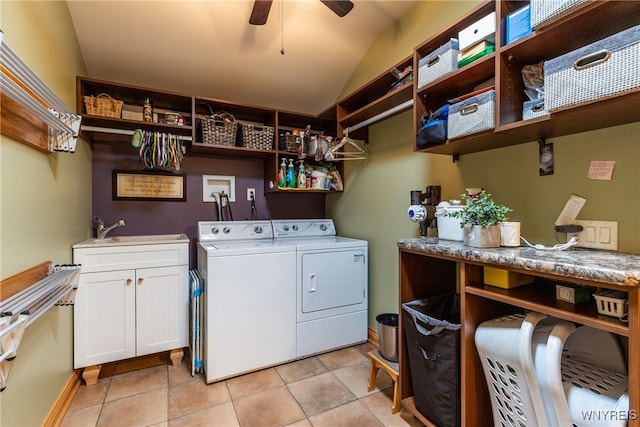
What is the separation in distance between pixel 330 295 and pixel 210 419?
1140mm

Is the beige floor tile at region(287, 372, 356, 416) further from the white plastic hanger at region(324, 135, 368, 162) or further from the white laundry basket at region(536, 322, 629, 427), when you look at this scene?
the white plastic hanger at region(324, 135, 368, 162)

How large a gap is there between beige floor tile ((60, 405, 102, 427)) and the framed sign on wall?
1.54 m

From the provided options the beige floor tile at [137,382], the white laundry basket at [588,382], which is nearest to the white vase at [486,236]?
the white laundry basket at [588,382]

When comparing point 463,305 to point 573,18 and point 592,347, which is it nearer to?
point 592,347

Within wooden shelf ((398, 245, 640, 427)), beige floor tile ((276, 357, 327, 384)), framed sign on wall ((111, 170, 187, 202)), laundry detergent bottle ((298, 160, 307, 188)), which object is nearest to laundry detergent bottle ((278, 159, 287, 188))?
laundry detergent bottle ((298, 160, 307, 188))

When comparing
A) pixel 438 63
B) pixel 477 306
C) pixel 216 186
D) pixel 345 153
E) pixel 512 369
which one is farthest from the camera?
pixel 216 186

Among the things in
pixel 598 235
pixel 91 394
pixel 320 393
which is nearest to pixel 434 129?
pixel 598 235

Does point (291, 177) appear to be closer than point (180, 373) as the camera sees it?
No

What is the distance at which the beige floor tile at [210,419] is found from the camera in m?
1.62

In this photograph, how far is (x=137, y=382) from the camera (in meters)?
2.04

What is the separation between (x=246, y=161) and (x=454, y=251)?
225 cm

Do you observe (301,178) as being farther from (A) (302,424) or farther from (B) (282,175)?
(A) (302,424)

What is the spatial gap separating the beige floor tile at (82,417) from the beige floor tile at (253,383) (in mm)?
747

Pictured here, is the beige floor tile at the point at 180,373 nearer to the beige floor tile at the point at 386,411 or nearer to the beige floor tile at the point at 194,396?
the beige floor tile at the point at 194,396
